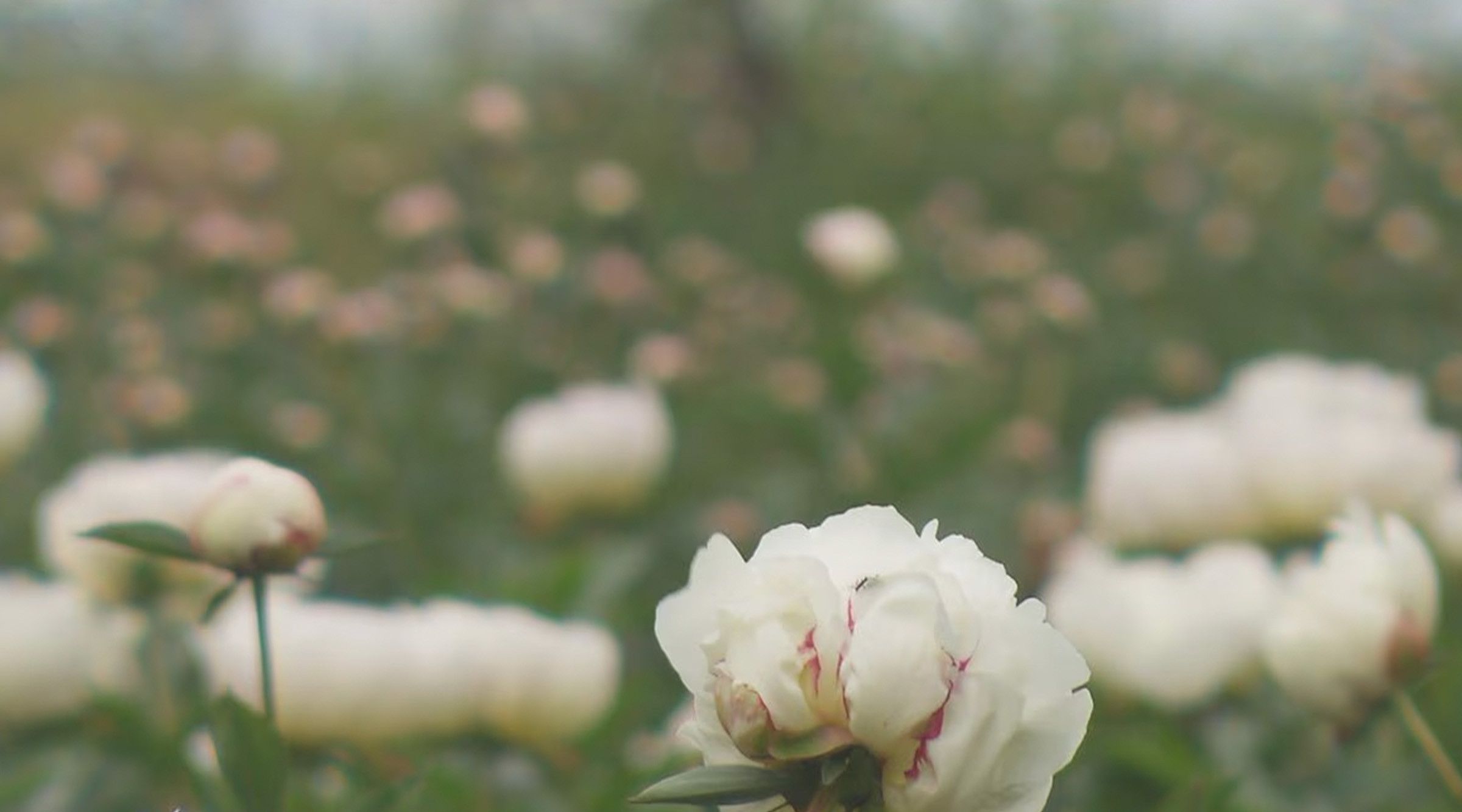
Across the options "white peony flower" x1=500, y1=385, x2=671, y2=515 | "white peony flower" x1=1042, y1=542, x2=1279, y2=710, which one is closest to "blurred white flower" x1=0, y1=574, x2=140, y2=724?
"white peony flower" x1=500, y1=385, x2=671, y2=515

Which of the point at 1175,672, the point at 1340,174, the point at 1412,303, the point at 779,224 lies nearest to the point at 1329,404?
the point at 1175,672

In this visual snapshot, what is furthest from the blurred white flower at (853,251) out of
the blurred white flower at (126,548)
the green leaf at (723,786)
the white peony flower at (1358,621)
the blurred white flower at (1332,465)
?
the green leaf at (723,786)

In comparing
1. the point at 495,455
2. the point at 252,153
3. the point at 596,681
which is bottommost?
the point at 596,681

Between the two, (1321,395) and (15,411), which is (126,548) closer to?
(15,411)

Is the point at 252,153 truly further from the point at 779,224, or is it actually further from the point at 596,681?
the point at 596,681

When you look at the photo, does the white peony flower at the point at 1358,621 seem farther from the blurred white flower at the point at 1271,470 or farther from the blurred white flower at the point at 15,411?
the blurred white flower at the point at 15,411

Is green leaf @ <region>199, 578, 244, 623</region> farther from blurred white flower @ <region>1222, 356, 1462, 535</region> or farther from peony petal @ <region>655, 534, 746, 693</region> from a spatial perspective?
blurred white flower @ <region>1222, 356, 1462, 535</region>
